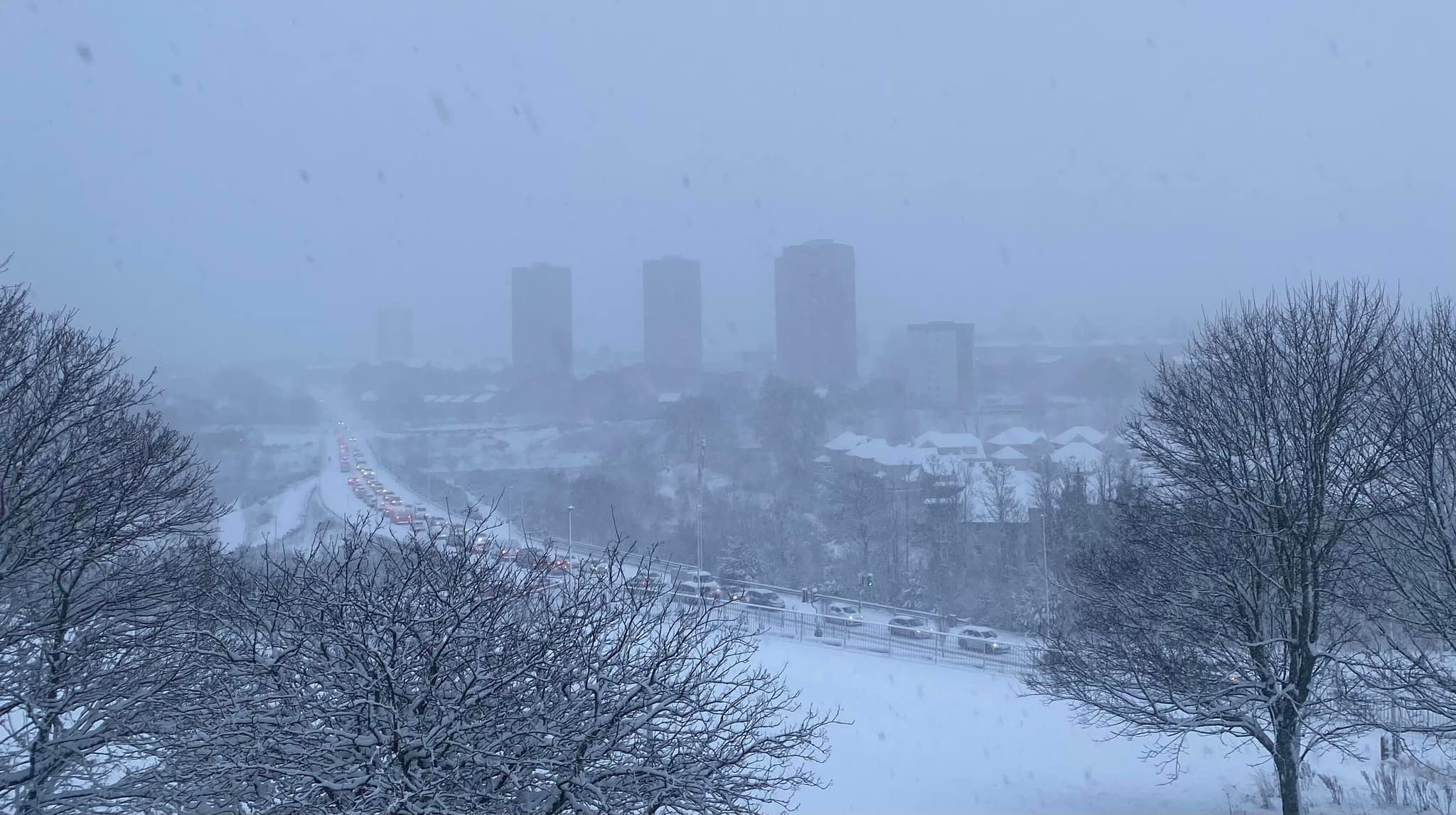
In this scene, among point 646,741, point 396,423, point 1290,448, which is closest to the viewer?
point 646,741

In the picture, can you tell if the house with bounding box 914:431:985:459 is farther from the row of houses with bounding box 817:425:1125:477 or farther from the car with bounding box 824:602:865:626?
the car with bounding box 824:602:865:626

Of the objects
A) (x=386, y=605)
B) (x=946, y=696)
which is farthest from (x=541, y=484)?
(x=386, y=605)

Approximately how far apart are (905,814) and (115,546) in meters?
7.73

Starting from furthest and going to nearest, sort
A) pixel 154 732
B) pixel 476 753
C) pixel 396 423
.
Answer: pixel 396 423, pixel 154 732, pixel 476 753

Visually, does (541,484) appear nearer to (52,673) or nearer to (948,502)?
(948,502)

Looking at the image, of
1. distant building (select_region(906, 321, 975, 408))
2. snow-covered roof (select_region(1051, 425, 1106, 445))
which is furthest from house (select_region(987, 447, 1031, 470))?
distant building (select_region(906, 321, 975, 408))

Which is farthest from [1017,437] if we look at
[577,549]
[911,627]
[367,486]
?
[911,627]

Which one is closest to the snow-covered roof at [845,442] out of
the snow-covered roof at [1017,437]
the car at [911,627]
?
the snow-covered roof at [1017,437]

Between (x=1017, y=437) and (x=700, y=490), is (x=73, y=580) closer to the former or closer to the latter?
(x=700, y=490)

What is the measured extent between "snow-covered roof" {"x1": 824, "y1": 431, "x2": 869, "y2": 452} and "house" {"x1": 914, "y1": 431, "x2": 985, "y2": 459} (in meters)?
3.20

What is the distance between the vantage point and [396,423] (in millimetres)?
61625

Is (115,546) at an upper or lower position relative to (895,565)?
upper

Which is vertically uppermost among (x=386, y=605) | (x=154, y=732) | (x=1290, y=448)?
(x=1290, y=448)

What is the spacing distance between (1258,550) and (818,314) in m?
75.1
